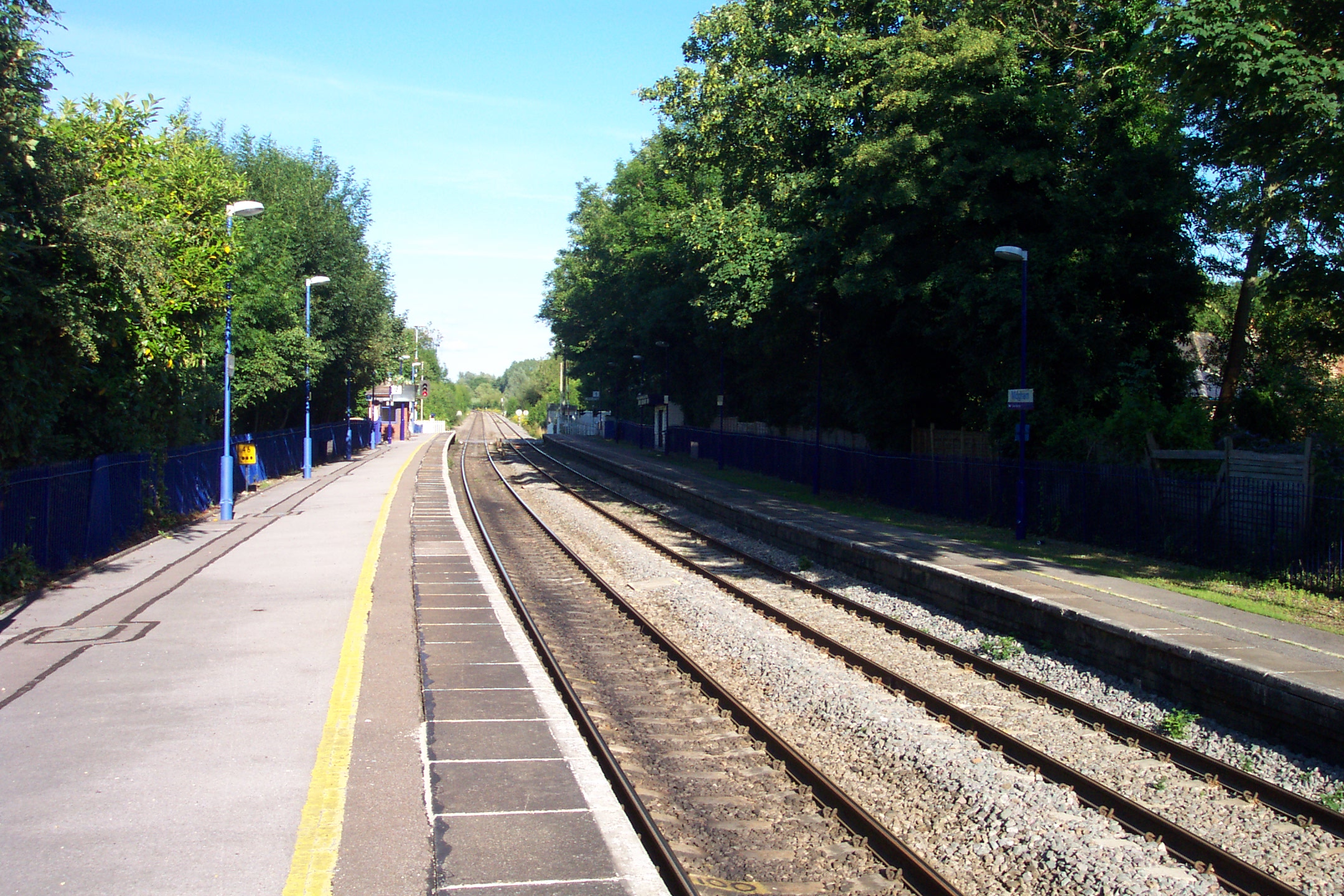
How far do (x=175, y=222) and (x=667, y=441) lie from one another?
37.0 m

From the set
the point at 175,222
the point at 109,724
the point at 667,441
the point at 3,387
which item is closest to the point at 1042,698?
the point at 109,724

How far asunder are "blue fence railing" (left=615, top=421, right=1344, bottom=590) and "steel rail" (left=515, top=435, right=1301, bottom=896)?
258 inches

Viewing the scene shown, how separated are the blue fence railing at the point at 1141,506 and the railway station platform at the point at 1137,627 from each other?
76.6 inches

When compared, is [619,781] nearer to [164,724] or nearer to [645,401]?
[164,724]

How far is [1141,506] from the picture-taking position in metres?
16.9

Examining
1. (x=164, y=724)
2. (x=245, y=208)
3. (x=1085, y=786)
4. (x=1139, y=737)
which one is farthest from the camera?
(x=245, y=208)

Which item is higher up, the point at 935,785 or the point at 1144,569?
the point at 1144,569

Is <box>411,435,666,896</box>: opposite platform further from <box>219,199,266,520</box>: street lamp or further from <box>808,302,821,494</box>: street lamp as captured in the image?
<box>808,302,821,494</box>: street lamp

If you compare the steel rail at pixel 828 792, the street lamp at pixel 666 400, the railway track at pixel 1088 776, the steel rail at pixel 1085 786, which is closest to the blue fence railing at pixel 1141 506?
the railway track at pixel 1088 776

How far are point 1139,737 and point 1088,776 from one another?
135 centimetres

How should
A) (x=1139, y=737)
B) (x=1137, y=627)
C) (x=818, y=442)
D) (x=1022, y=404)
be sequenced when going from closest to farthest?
(x=1139, y=737) < (x=1137, y=627) < (x=1022, y=404) < (x=818, y=442)

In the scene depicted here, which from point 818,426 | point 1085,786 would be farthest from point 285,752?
point 818,426

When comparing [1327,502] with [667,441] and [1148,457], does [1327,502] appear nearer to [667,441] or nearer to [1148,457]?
[1148,457]

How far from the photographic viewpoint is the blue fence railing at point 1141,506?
13336 millimetres
